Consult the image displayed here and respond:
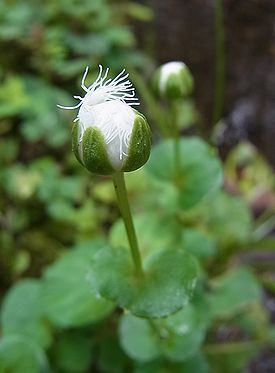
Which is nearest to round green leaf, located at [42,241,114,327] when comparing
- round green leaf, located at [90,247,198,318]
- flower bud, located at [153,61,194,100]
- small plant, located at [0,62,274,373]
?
small plant, located at [0,62,274,373]

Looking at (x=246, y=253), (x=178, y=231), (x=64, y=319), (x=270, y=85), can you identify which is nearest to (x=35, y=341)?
(x=64, y=319)

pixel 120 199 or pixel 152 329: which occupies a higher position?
pixel 120 199

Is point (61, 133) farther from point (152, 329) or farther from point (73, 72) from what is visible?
point (152, 329)

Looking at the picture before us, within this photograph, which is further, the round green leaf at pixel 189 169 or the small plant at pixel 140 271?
the round green leaf at pixel 189 169

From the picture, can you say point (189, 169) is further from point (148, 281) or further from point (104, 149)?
point (104, 149)

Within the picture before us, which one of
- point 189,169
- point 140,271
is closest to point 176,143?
point 189,169

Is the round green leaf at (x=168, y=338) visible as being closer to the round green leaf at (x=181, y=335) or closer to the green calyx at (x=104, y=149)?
the round green leaf at (x=181, y=335)

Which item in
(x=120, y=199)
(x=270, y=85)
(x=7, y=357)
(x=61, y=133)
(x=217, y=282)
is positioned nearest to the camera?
(x=120, y=199)

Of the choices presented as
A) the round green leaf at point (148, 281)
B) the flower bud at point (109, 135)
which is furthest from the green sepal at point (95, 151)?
the round green leaf at point (148, 281)
